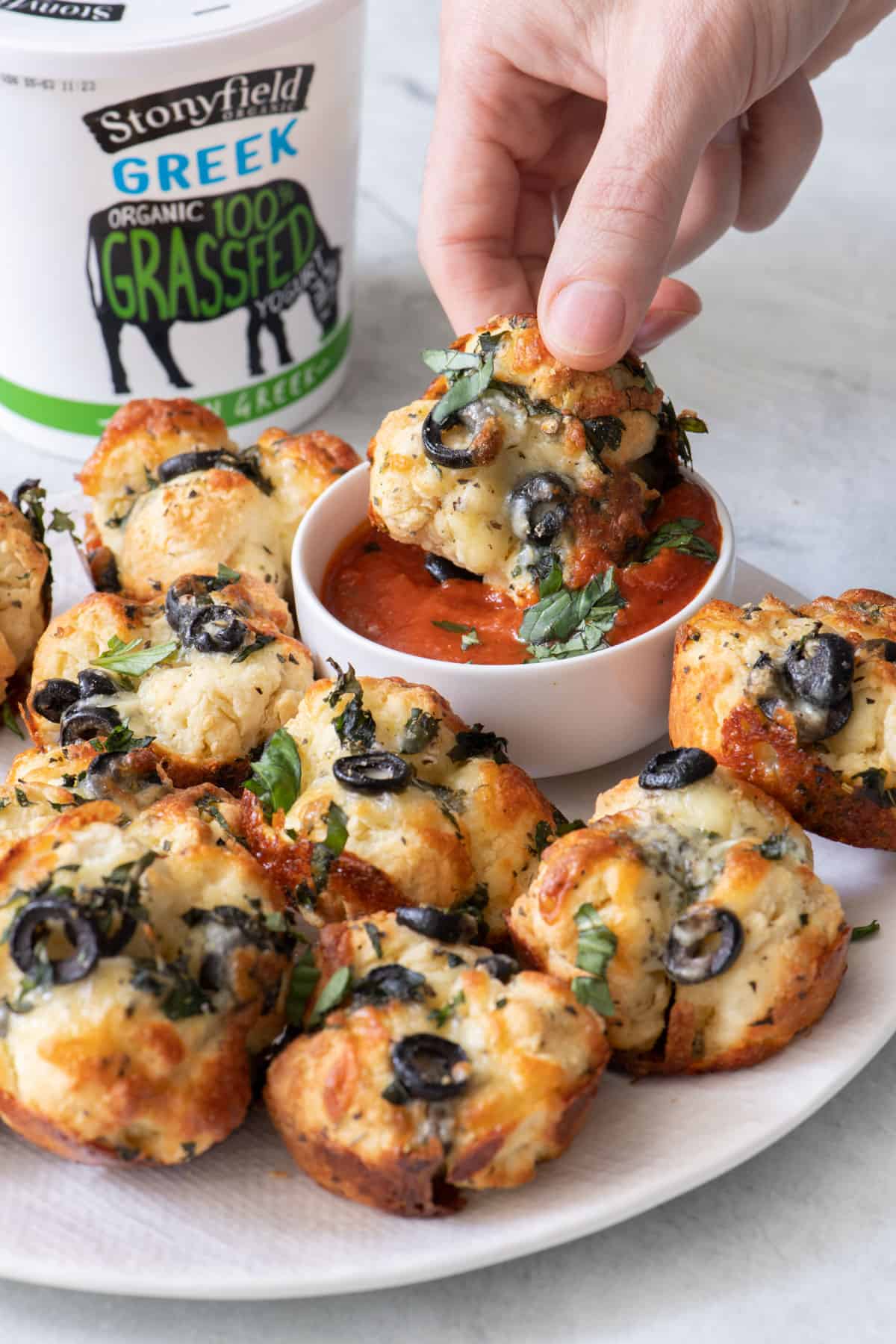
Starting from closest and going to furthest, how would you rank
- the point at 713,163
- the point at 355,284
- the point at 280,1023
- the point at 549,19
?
the point at 280,1023
the point at 549,19
the point at 713,163
the point at 355,284

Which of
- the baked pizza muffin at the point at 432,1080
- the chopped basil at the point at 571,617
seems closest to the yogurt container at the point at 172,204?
the chopped basil at the point at 571,617

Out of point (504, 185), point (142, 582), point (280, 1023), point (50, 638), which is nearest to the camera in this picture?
point (280, 1023)

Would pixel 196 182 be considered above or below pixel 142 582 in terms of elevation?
above

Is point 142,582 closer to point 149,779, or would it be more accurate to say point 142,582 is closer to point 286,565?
point 286,565

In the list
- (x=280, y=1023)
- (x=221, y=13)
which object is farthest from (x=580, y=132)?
(x=280, y=1023)

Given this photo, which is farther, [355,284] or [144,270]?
[355,284]

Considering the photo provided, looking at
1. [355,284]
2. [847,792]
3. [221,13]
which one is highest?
[221,13]

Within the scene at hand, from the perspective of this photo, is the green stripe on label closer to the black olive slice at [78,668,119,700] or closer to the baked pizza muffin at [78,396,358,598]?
the baked pizza muffin at [78,396,358,598]

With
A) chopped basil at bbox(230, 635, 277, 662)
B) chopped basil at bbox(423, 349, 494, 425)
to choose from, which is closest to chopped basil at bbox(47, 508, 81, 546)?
chopped basil at bbox(230, 635, 277, 662)
